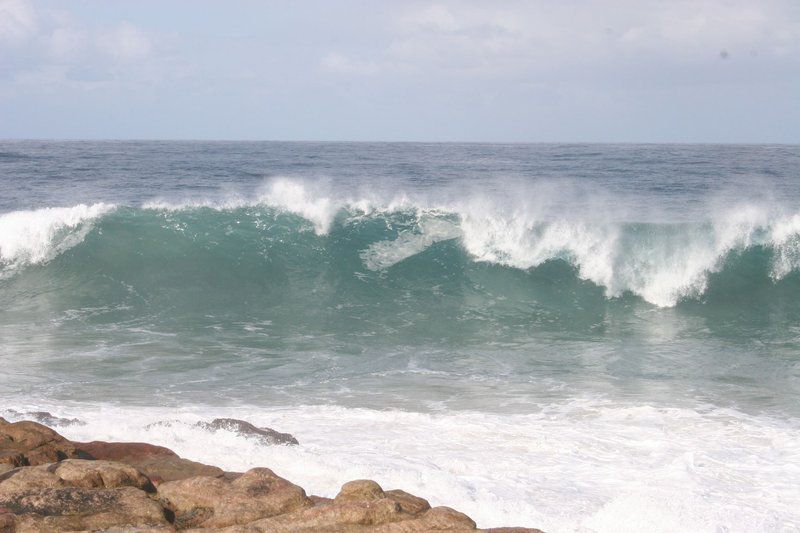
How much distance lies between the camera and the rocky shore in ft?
13.8

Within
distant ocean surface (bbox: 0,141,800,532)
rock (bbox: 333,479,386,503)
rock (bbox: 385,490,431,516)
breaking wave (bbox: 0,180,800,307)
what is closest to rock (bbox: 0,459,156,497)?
rock (bbox: 333,479,386,503)

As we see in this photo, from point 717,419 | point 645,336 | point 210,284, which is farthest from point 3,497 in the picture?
point 210,284

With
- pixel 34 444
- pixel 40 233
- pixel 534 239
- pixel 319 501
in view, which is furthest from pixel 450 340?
pixel 40 233

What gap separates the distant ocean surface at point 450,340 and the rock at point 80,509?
6.46 ft

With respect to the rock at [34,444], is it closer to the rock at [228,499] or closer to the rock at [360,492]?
the rock at [228,499]

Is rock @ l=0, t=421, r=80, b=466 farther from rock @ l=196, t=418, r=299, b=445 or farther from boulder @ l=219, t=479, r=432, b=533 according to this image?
boulder @ l=219, t=479, r=432, b=533

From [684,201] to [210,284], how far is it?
48.5 feet

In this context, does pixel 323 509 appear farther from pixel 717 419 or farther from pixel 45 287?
pixel 45 287

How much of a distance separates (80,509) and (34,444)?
157 cm

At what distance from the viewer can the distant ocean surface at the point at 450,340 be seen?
265 inches

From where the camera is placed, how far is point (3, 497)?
432 centimetres

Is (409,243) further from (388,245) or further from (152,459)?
(152,459)

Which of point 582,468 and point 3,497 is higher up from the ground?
point 3,497

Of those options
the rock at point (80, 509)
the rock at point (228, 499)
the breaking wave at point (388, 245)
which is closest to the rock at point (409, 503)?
the rock at point (228, 499)
